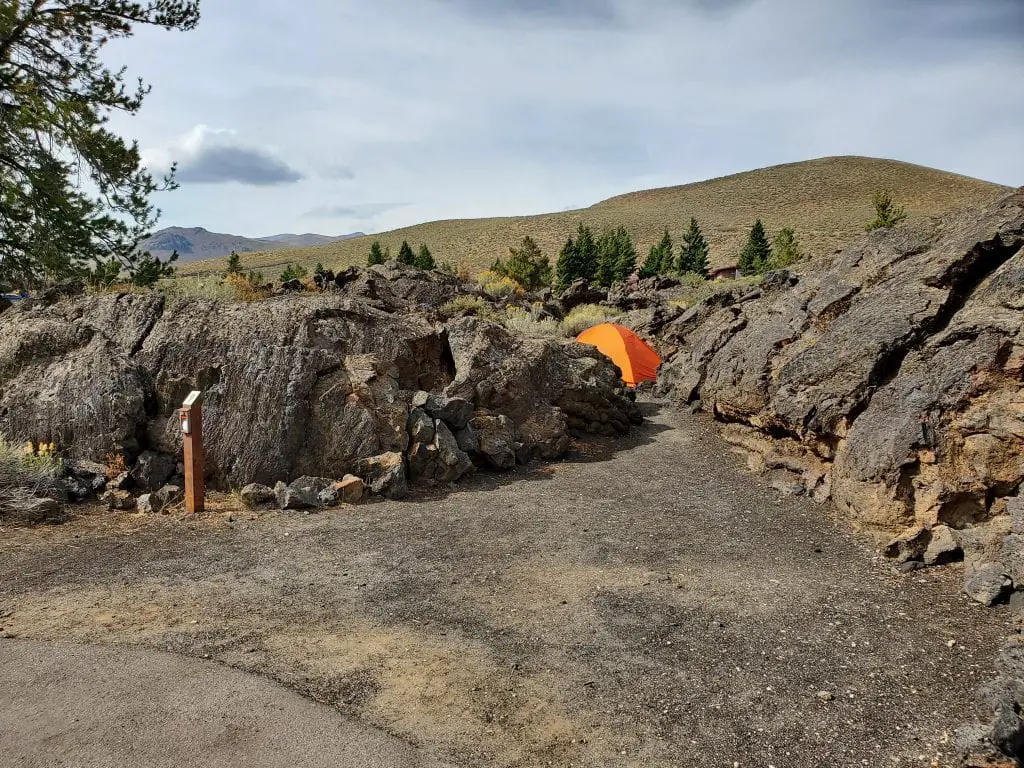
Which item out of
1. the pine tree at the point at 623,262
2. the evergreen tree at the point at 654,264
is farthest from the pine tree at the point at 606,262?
the evergreen tree at the point at 654,264

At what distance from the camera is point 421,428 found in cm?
942

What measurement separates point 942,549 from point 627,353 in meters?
11.8

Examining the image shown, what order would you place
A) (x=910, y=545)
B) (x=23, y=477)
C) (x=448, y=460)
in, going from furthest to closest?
1. (x=448, y=460)
2. (x=23, y=477)
3. (x=910, y=545)

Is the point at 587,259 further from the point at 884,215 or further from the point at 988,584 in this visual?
the point at 988,584

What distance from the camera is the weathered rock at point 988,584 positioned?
17.5 ft

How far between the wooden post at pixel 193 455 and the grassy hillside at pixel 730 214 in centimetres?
6019

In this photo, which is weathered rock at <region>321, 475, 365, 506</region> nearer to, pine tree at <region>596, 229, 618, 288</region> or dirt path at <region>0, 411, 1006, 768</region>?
dirt path at <region>0, 411, 1006, 768</region>

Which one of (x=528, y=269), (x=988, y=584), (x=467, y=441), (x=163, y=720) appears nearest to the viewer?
(x=163, y=720)

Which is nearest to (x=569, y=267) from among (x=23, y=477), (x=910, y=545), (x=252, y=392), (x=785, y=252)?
(x=785, y=252)

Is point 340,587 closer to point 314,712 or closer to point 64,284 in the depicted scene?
point 314,712

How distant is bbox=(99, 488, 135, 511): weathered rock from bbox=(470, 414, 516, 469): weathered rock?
474cm

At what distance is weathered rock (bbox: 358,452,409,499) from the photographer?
8641mm

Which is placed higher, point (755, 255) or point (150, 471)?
point (755, 255)

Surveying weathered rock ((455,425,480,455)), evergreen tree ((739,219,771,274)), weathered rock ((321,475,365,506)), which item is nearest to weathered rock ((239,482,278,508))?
weathered rock ((321,475,365,506))
